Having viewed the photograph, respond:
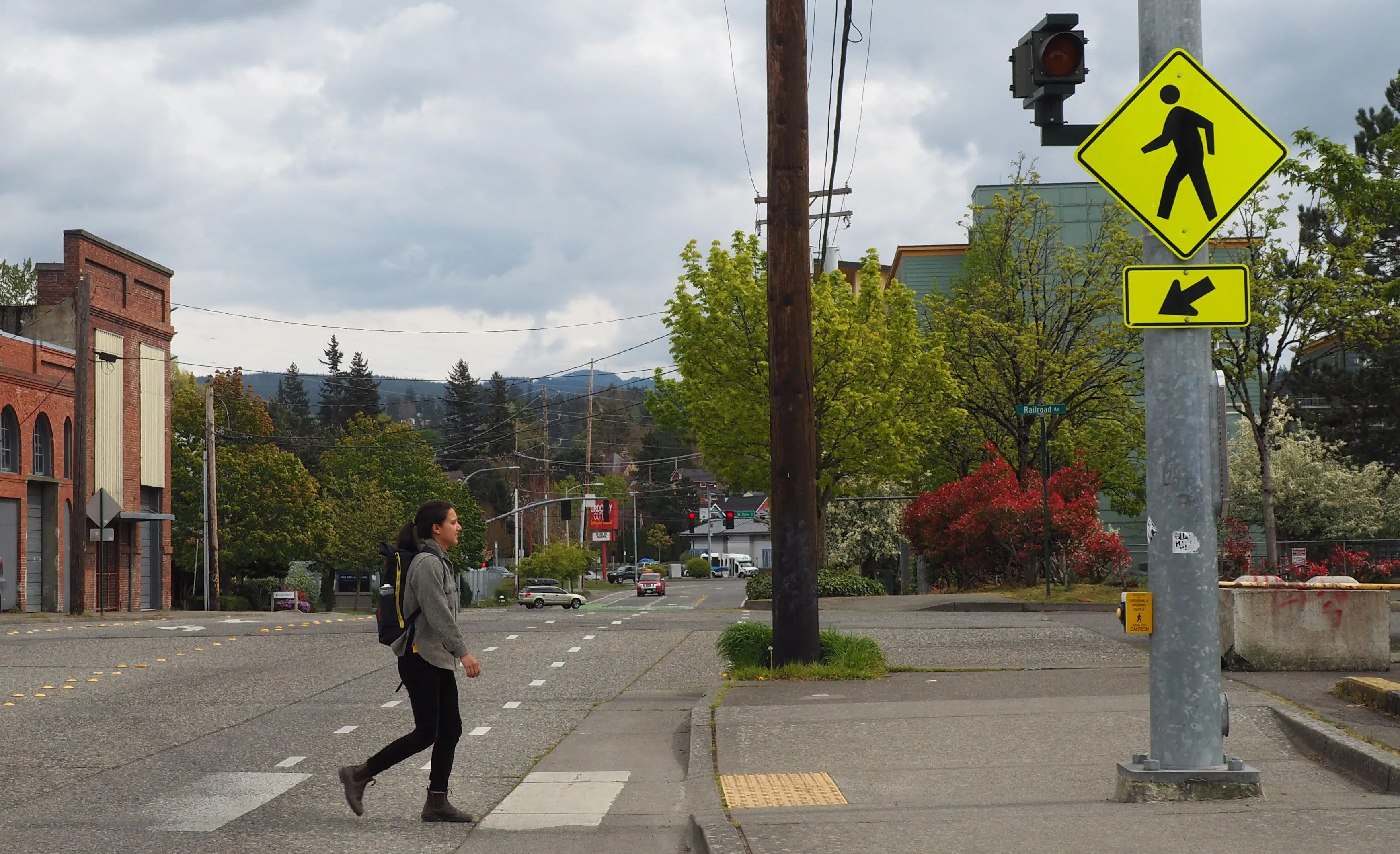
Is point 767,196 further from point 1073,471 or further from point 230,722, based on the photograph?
point 1073,471

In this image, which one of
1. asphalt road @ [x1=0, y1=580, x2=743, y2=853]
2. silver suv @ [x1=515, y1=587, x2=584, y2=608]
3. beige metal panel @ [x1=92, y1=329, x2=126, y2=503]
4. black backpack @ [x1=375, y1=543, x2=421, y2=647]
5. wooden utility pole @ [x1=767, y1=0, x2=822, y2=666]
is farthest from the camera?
silver suv @ [x1=515, y1=587, x2=584, y2=608]

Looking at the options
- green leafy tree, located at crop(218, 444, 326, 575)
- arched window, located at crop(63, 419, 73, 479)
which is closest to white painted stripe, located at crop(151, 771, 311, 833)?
arched window, located at crop(63, 419, 73, 479)

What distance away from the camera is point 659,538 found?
Answer: 148750mm

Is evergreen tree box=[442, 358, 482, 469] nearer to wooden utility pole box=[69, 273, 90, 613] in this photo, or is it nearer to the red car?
the red car

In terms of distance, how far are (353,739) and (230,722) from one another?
1664mm

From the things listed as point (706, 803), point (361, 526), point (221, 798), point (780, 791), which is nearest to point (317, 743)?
point (221, 798)

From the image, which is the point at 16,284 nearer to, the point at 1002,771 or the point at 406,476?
the point at 406,476

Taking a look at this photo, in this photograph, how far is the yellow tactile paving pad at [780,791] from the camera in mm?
7473

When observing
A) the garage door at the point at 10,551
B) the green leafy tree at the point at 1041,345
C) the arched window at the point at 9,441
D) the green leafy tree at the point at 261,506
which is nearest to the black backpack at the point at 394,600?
the green leafy tree at the point at 1041,345

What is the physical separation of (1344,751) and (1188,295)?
9.73ft

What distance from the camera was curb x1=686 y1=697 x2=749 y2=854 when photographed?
6.39 metres

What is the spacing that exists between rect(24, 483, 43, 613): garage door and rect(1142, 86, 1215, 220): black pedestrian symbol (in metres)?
40.2

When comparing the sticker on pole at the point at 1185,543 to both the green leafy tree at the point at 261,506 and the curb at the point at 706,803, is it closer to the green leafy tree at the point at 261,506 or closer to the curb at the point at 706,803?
the curb at the point at 706,803

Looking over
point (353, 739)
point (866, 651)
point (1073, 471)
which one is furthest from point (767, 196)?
point (1073, 471)
